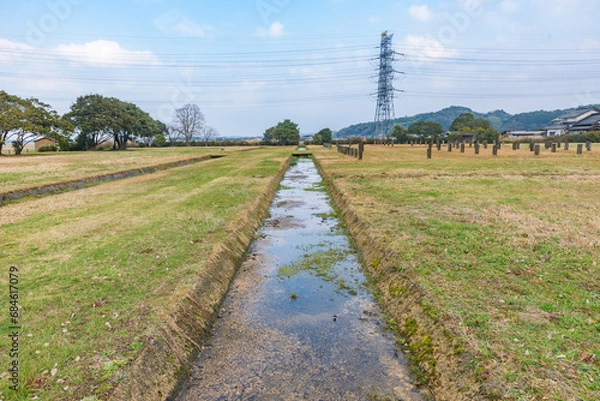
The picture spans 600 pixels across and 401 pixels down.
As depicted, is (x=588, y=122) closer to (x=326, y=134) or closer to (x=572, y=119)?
(x=572, y=119)

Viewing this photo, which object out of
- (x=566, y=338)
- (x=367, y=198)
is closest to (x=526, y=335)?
(x=566, y=338)

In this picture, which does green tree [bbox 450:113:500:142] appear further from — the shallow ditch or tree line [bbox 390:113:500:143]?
the shallow ditch

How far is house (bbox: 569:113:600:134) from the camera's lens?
8069 cm

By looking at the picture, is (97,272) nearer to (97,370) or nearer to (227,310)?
(227,310)

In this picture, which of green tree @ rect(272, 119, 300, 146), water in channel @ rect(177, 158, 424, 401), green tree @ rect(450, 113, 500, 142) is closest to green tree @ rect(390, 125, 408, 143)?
green tree @ rect(450, 113, 500, 142)

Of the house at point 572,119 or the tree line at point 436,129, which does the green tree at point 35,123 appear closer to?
the tree line at point 436,129

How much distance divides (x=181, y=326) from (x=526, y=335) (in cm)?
470

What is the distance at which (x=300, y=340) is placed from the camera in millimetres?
5352

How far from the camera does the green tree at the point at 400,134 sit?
89062mm

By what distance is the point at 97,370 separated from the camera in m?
3.96

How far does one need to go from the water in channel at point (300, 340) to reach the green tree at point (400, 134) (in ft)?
280

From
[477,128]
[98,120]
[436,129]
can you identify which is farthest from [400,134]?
[98,120]

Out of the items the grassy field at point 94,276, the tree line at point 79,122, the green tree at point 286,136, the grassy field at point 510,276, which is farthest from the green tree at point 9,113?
the green tree at point 286,136

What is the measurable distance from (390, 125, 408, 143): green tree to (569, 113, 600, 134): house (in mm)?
39329
